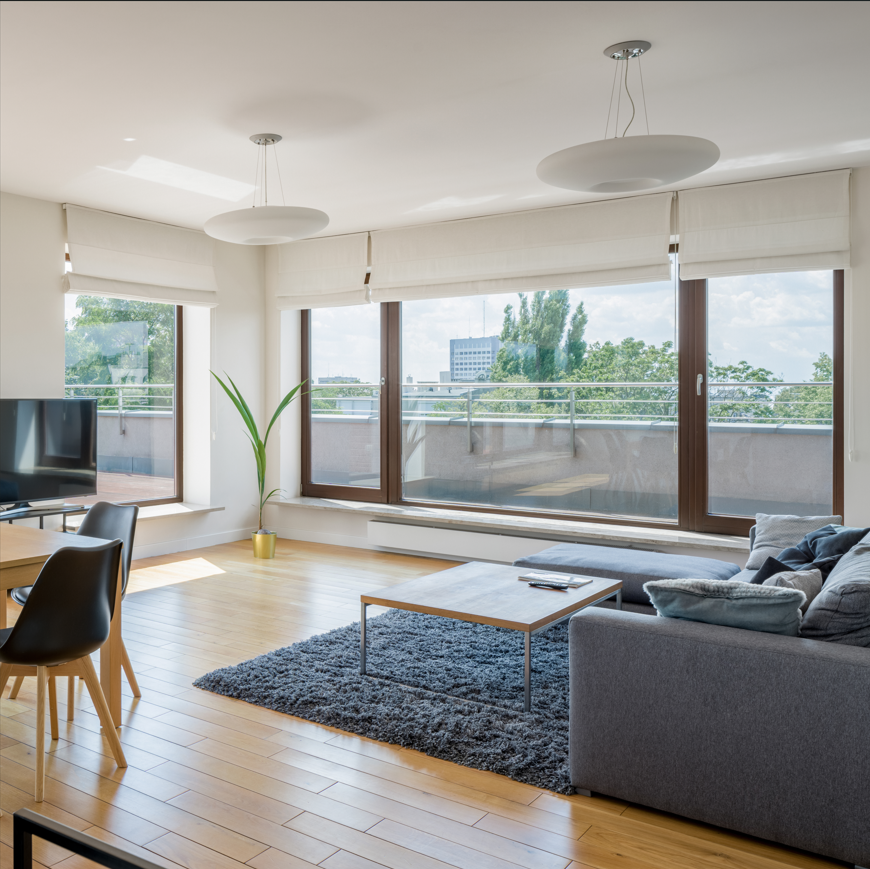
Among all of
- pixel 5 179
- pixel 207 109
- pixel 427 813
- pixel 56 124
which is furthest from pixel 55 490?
pixel 427 813

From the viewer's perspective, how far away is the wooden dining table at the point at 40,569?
Answer: 2646 millimetres

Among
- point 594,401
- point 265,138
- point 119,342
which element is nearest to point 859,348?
point 594,401

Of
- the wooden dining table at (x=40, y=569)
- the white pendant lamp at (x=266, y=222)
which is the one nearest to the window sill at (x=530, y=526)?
the white pendant lamp at (x=266, y=222)

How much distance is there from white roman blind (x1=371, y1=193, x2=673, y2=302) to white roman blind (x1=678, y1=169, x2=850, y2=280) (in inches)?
7.2

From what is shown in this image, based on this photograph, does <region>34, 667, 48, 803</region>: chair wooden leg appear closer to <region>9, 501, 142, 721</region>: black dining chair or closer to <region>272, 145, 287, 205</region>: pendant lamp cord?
<region>9, 501, 142, 721</region>: black dining chair

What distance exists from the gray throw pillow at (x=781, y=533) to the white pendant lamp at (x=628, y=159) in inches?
77.2

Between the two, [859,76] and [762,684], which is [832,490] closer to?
[859,76]

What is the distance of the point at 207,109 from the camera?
3.61m

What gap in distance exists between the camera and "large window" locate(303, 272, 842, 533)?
16.3ft

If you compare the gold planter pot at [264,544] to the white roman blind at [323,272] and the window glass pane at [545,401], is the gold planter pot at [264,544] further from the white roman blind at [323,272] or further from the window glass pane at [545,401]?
the white roman blind at [323,272]

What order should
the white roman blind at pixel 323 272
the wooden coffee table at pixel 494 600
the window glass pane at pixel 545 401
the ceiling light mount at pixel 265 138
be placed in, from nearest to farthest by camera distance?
the wooden coffee table at pixel 494 600 → the ceiling light mount at pixel 265 138 → the window glass pane at pixel 545 401 → the white roman blind at pixel 323 272

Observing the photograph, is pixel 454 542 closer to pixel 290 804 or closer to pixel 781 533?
pixel 781 533

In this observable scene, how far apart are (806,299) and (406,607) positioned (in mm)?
3329

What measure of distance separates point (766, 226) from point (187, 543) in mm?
4883
